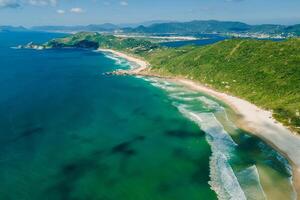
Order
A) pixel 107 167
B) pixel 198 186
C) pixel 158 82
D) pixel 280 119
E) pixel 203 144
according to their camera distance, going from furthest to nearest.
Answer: pixel 158 82
pixel 280 119
pixel 203 144
pixel 107 167
pixel 198 186

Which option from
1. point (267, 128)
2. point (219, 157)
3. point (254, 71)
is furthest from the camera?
point (254, 71)

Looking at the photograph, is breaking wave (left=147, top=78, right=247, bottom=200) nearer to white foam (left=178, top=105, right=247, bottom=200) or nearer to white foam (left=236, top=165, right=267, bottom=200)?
white foam (left=178, top=105, right=247, bottom=200)

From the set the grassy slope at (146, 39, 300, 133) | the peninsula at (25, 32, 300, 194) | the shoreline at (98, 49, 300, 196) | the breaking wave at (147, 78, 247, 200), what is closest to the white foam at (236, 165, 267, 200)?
the breaking wave at (147, 78, 247, 200)

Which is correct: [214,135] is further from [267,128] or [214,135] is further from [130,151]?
[130,151]

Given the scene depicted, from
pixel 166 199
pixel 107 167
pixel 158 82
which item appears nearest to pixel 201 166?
pixel 166 199

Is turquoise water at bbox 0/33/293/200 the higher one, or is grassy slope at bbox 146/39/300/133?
grassy slope at bbox 146/39/300/133

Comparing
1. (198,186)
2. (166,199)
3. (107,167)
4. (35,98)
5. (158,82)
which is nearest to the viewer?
(166,199)

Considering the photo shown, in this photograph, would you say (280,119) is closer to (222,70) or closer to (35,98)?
(222,70)

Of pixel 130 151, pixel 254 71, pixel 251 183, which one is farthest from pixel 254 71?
pixel 251 183

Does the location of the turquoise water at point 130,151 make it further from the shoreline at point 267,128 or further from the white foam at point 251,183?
the shoreline at point 267,128
